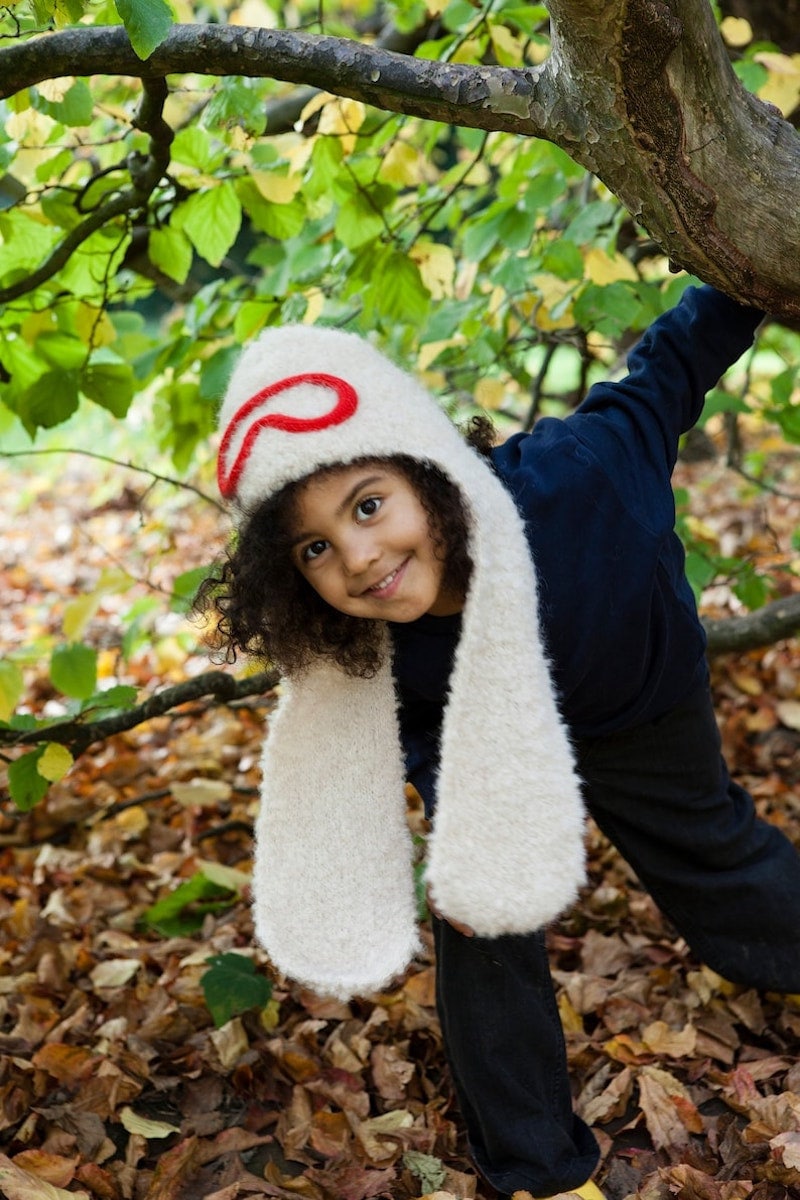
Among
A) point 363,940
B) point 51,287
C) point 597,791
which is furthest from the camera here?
point 51,287

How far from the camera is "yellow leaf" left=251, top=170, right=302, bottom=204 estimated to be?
2.10 m

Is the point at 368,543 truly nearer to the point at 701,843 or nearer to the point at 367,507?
the point at 367,507

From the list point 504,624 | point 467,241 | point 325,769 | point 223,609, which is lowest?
point 325,769

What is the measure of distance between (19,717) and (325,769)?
2.00ft

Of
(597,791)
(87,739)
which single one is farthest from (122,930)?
(597,791)

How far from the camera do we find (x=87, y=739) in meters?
2.03

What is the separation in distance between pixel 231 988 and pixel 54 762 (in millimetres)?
529

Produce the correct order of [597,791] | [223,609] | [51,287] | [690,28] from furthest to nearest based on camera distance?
[51,287] < [597,791] < [223,609] < [690,28]

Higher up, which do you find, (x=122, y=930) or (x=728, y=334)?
(x=728, y=334)

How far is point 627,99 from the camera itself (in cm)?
131

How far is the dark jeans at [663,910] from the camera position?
1.64 m

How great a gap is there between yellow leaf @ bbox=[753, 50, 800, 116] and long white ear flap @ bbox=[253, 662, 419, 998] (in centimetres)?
151

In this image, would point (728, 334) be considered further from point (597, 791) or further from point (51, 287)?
point (51, 287)

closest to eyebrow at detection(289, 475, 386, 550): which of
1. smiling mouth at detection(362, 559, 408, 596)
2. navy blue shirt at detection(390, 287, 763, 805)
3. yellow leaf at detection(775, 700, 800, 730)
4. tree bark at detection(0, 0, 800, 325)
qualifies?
smiling mouth at detection(362, 559, 408, 596)
